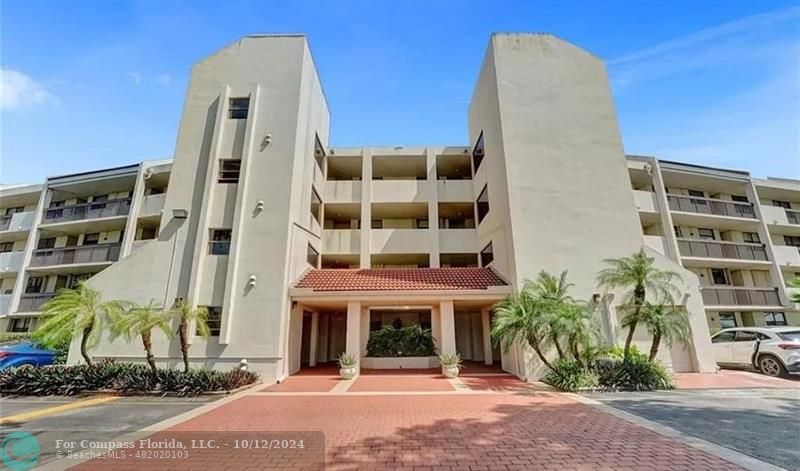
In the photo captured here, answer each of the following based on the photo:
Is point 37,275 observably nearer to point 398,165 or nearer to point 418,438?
point 398,165

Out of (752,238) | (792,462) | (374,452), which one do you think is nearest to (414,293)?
(374,452)

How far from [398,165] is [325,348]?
42.0 feet

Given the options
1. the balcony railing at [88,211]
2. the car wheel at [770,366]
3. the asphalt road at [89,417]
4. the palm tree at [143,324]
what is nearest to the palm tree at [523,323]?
the car wheel at [770,366]

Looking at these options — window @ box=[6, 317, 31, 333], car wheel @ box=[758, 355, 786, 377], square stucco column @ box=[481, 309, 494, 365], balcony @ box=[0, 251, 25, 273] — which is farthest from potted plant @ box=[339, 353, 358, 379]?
balcony @ box=[0, 251, 25, 273]

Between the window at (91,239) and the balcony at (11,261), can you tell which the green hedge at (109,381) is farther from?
the balcony at (11,261)

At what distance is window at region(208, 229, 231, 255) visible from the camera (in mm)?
14484

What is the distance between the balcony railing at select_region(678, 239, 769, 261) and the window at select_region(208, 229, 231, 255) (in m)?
25.0

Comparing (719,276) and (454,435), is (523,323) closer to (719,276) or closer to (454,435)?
(454,435)

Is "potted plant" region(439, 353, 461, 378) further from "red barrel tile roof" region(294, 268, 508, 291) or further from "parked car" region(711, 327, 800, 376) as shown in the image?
"parked car" region(711, 327, 800, 376)

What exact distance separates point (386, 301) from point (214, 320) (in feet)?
23.5

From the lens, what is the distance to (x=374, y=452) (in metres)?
5.46

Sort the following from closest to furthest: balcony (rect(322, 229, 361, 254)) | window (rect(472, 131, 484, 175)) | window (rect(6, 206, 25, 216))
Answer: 1. window (rect(472, 131, 484, 175))
2. balcony (rect(322, 229, 361, 254))
3. window (rect(6, 206, 25, 216))

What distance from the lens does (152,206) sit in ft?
67.6

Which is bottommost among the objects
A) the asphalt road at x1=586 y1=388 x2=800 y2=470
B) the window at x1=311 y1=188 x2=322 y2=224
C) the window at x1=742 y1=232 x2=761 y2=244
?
the asphalt road at x1=586 y1=388 x2=800 y2=470
